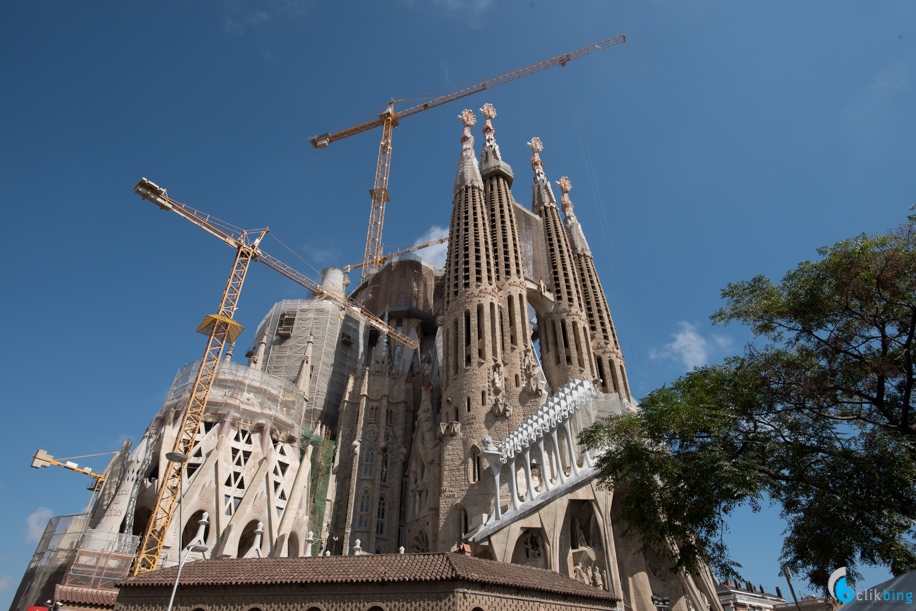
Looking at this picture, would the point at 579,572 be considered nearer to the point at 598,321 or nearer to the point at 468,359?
the point at 468,359

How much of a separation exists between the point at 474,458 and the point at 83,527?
2093cm

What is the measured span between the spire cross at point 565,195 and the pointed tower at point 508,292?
28.8ft

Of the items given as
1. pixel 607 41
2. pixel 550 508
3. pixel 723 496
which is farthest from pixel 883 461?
pixel 607 41

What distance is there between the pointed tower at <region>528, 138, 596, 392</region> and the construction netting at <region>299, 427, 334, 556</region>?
58.4 ft

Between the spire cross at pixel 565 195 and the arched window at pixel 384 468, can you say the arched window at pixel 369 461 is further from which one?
the spire cross at pixel 565 195

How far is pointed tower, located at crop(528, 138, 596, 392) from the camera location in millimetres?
42188

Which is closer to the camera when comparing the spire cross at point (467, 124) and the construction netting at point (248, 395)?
the construction netting at point (248, 395)

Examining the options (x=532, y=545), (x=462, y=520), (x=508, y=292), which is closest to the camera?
(x=532, y=545)

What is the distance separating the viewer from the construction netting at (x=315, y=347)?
4403 centimetres

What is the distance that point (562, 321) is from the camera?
4472cm

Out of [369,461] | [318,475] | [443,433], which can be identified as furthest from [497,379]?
[318,475]

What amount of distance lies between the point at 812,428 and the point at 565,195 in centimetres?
4554

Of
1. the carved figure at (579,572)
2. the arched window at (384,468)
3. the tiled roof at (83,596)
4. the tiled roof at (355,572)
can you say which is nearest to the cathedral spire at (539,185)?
the arched window at (384,468)

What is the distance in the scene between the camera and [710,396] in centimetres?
1786
